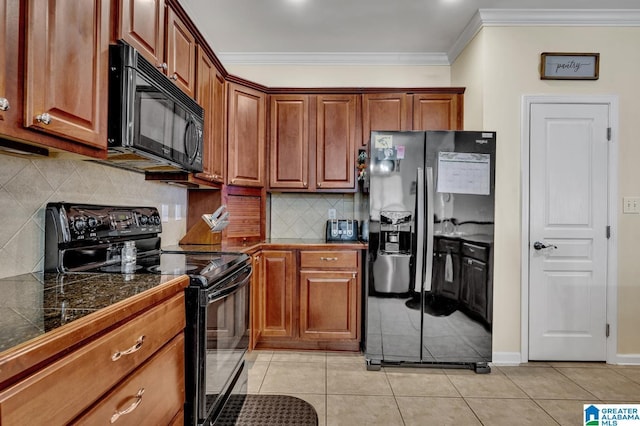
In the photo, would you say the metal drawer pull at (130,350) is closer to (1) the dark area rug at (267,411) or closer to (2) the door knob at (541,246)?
(1) the dark area rug at (267,411)

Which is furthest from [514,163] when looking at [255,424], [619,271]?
[255,424]

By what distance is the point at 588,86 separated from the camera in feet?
9.11

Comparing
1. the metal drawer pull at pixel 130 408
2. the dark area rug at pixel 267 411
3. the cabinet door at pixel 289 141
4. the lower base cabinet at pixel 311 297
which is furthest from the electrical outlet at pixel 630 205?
the metal drawer pull at pixel 130 408

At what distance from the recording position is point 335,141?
327 centimetres

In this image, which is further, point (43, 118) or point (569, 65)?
point (569, 65)

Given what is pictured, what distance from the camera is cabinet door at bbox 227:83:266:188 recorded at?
118 inches

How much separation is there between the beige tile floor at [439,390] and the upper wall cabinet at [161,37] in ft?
6.47

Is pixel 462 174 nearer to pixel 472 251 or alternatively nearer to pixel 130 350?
pixel 472 251

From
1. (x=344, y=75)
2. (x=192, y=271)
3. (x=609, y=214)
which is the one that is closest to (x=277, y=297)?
(x=192, y=271)

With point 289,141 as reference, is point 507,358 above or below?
below

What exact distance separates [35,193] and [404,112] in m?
2.74

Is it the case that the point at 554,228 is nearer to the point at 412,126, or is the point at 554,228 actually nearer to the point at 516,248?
the point at 516,248

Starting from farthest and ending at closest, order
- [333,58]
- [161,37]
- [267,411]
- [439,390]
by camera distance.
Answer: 1. [333,58]
2. [439,390]
3. [267,411]
4. [161,37]

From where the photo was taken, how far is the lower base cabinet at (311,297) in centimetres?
291
